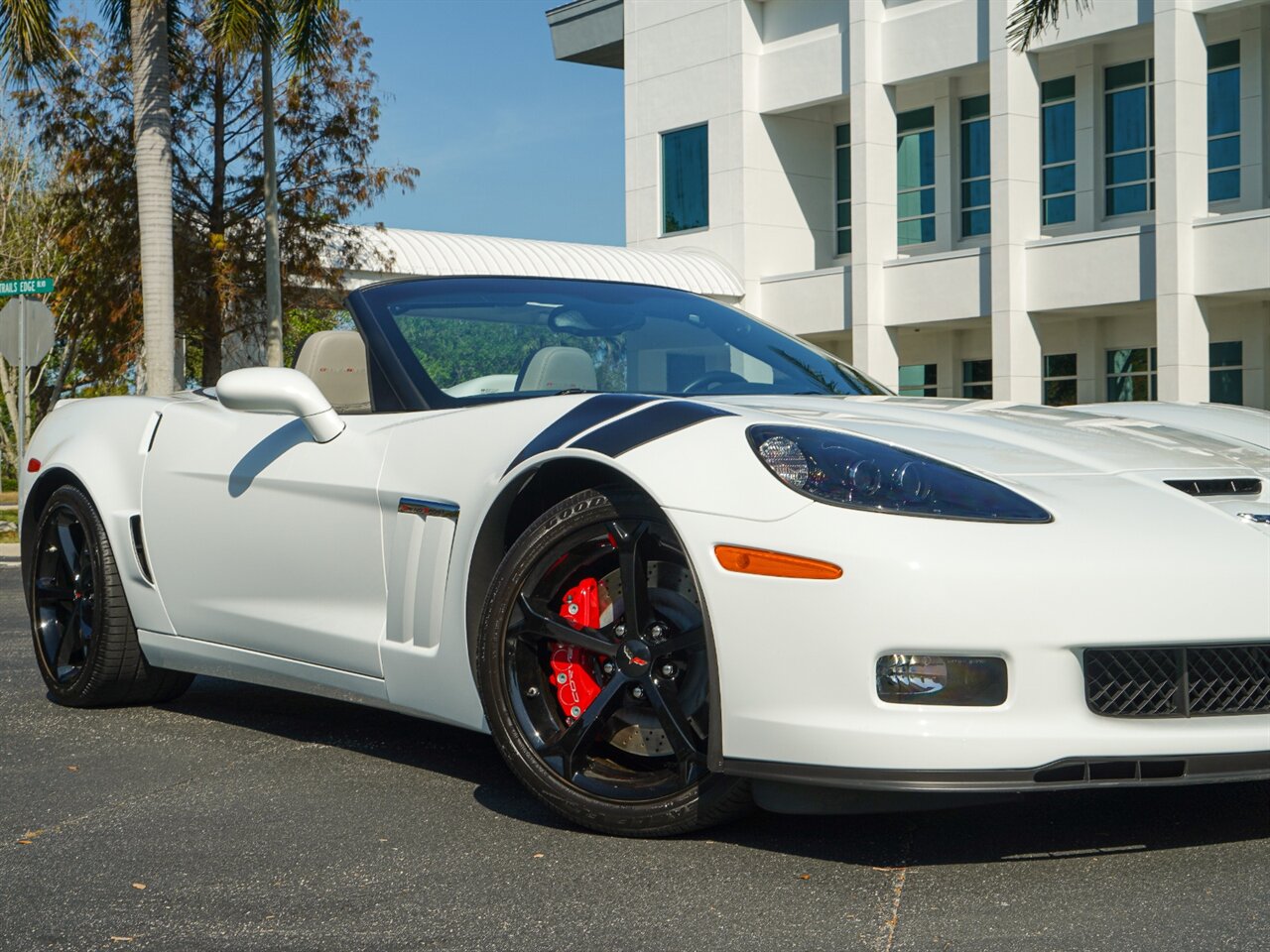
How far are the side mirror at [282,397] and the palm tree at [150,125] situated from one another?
13.4m

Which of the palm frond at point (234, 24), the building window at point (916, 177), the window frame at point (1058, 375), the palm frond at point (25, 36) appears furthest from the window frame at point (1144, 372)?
the palm frond at point (25, 36)

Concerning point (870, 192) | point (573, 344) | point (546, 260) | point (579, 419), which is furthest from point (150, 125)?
point (870, 192)

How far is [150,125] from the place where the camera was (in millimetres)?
17188

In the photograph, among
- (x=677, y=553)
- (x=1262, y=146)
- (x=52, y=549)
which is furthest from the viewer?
(x=1262, y=146)

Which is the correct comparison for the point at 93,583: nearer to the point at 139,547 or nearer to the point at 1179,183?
the point at 139,547

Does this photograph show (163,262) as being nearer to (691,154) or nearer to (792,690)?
(792,690)

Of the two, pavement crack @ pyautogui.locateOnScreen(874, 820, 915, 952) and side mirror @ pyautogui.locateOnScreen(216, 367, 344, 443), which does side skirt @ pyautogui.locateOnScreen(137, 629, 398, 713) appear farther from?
pavement crack @ pyautogui.locateOnScreen(874, 820, 915, 952)

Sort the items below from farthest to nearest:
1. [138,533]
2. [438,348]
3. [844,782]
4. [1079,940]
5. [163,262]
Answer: [163,262]
[138,533]
[438,348]
[844,782]
[1079,940]

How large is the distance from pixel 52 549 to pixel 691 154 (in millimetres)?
29387

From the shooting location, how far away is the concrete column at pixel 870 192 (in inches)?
1185

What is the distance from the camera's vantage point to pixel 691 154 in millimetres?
33906

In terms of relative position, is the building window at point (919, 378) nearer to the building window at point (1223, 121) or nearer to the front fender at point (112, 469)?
the building window at point (1223, 121)

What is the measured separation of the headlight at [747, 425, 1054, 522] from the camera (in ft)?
10.2

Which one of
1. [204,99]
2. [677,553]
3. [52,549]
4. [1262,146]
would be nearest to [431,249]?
[204,99]
